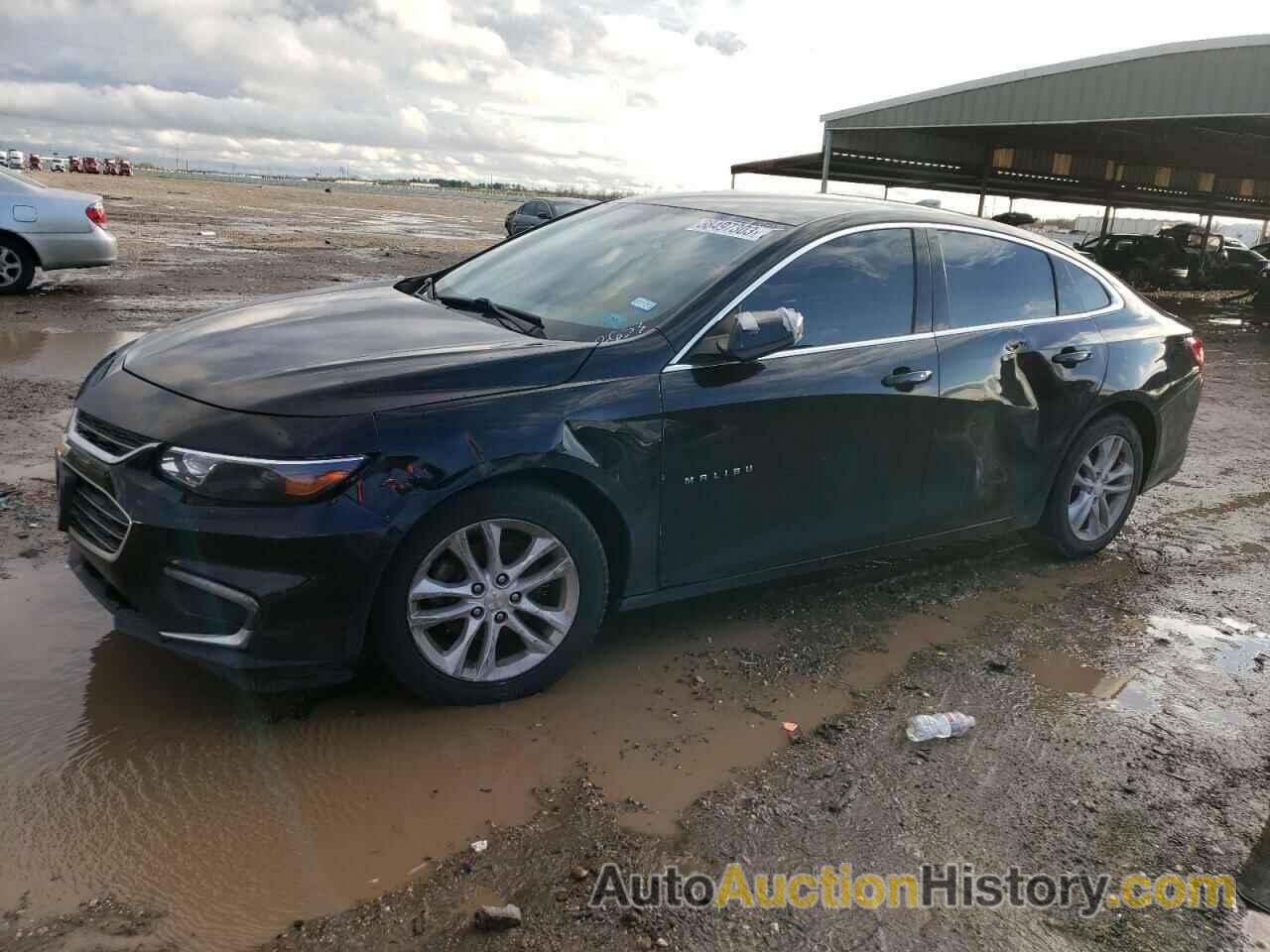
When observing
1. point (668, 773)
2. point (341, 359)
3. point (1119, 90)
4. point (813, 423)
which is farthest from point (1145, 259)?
point (341, 359)

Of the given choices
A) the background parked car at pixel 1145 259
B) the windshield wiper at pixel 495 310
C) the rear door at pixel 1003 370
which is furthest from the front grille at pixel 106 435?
the background parked car at pixel 1145 259

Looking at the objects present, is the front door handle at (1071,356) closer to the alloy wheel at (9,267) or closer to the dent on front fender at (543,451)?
the dent on front fender at (543,451)

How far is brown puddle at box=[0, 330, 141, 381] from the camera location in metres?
7.43

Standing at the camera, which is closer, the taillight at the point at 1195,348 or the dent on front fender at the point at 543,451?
the dent on front fender at the point at 543,451

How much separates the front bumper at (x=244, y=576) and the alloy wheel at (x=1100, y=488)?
12.0ft

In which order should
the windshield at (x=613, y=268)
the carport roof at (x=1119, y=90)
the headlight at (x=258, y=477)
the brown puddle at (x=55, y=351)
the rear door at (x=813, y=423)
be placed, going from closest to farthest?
1. the headlight at (x=258, y=477)
2. the rear door at (x=813, y=423)
3. the windshield at (x=613, y=268)
4. the brown puddle at (x=55, y=351)
5. the carport roof at (x=1119, y=90)

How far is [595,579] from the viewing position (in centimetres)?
330

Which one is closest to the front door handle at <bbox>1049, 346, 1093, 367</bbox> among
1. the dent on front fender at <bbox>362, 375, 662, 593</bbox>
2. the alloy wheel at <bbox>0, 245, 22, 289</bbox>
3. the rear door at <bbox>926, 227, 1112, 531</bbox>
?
the rear door at <bbox>926, 227, 1112, 531</bbox>

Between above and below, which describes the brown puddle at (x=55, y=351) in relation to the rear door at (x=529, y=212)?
below

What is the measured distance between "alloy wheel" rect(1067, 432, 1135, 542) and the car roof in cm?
122

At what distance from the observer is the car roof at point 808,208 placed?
4.01m

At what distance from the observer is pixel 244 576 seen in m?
2.78

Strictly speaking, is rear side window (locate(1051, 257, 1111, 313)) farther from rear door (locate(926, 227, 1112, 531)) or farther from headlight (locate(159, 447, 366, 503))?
headlight (locate(159, 447, 366, 503))

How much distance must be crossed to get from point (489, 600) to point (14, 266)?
417 inches
